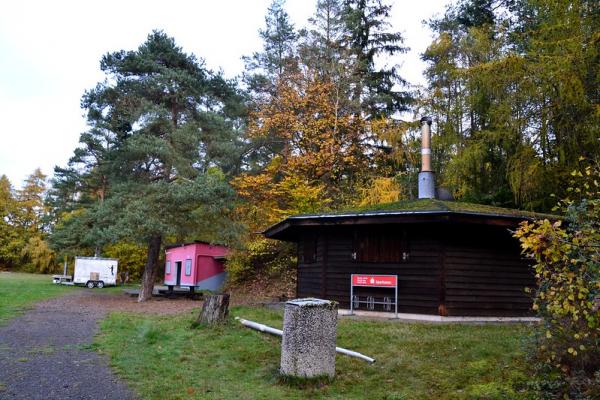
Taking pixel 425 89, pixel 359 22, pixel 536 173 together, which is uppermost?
pixel 359 22

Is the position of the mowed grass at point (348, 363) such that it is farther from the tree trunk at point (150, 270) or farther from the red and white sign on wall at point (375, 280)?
the tree trunk at point (150, 270)

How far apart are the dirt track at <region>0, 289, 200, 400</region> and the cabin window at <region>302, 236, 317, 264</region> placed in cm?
642

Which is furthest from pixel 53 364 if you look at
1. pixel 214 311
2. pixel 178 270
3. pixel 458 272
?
pixel 178 270

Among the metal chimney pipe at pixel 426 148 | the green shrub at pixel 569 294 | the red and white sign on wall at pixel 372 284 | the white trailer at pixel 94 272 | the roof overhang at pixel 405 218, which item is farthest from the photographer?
the white trailer at pixel 94 272

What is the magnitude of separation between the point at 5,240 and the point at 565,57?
59522mm

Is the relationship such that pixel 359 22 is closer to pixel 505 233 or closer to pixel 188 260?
pixel 188 260

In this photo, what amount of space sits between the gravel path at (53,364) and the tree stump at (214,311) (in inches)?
98.5

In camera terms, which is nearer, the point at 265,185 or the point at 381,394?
the point at 381,394

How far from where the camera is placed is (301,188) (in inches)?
880

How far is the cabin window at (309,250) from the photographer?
1519 centimetres

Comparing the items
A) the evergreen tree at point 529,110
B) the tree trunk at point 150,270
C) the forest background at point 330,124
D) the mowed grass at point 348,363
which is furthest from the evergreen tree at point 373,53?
the mowed grass at point 348,363

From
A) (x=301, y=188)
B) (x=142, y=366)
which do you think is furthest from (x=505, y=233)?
(x=301, y=188)

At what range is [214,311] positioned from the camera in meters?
11.5

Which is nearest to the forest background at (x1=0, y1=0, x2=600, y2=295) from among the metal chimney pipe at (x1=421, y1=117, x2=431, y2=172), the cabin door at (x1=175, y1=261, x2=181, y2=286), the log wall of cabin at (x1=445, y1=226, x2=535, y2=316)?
the metal chimney pipe at (x1=421, y1=117, x2=431, y2=172)
